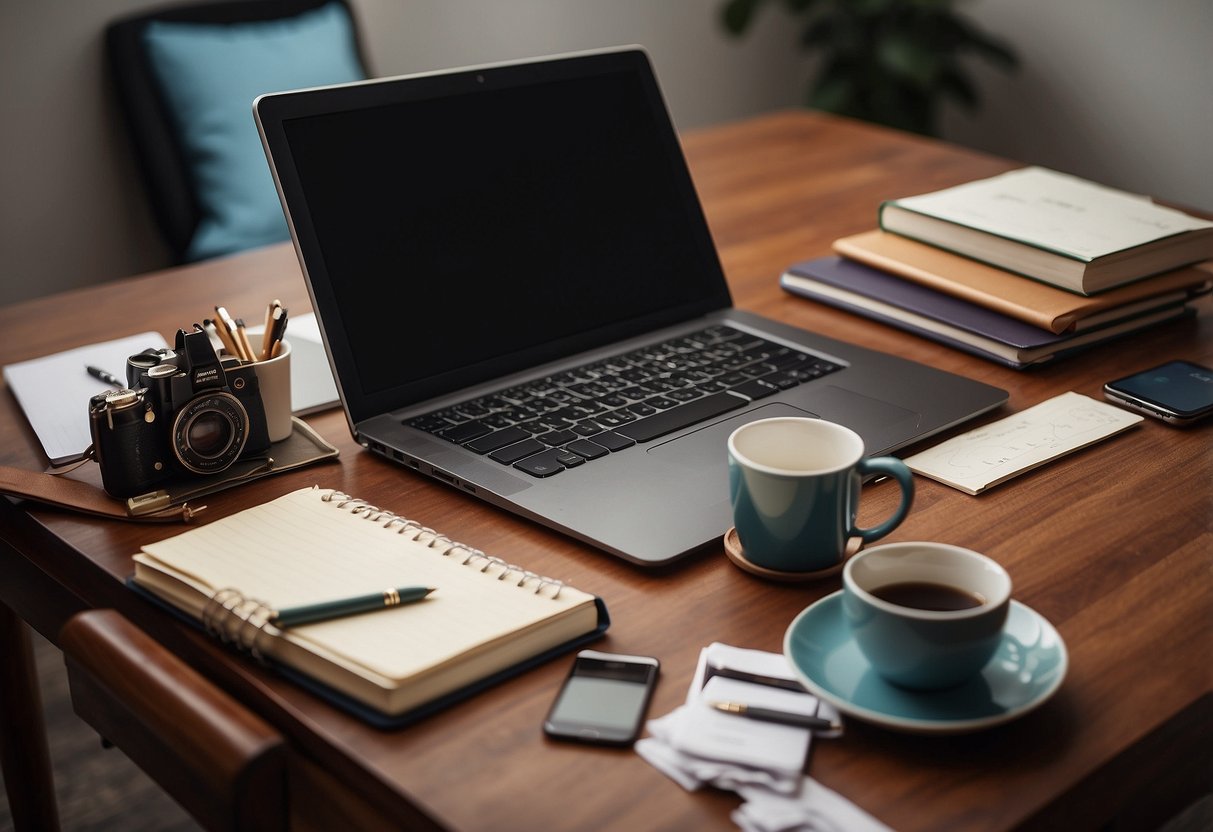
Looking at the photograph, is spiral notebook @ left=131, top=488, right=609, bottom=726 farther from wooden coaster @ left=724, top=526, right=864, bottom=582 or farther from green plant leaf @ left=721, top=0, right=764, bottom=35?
green plant leaf @ left=721, top=0, right=764, bottom=35

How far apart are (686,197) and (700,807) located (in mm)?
792

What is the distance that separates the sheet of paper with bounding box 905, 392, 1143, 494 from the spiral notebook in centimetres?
35

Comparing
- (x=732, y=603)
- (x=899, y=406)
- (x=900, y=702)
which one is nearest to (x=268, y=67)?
(x=899, y=406)

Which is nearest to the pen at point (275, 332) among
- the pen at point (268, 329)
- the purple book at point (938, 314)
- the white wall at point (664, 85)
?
the pen at point (268, 329)

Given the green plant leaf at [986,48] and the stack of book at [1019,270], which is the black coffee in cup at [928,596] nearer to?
the stack of book at [1019,270]

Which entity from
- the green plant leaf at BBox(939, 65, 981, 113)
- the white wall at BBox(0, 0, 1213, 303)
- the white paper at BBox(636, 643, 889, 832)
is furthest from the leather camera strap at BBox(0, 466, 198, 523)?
the green plant leaf at BBox(939, 65, 981, 113)

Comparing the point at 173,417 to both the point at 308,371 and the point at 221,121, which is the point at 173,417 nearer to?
the point at 308,371

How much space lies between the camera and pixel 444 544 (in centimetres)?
83

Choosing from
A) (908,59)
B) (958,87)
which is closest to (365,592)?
(908,59)

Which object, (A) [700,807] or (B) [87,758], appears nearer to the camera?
(A) [700,807]

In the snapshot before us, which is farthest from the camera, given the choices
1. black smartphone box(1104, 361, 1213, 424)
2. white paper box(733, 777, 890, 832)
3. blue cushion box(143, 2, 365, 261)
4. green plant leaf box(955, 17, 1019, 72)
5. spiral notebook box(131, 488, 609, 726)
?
green plant leaf box(955, 17, 1019, 72)

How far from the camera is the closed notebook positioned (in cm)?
117

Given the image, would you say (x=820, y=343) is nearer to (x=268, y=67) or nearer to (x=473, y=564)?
(x=473, y=564)

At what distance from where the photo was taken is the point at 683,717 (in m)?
0.67
